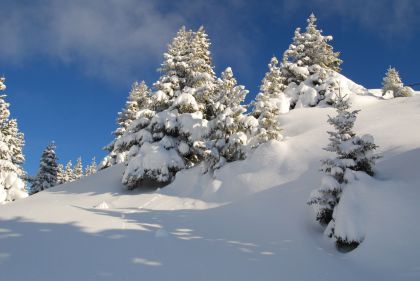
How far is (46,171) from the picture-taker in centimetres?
4141

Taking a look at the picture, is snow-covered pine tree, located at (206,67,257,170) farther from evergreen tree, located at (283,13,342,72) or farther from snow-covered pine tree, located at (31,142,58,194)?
snow-covered pine tree, located at (31,142,58,194)

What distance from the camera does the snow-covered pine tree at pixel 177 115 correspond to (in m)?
21.2

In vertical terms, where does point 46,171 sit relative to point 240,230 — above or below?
above

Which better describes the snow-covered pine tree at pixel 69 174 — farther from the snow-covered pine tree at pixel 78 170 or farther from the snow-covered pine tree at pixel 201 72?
the snow-covered pine tree at pixel 201 72

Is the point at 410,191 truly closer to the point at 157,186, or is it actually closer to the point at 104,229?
the point at 104,229

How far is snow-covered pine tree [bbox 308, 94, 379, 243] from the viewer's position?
12234mm

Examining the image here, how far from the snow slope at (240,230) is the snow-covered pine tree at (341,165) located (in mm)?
546

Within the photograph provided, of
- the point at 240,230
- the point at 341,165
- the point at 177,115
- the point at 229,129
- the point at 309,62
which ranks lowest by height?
the point at 240,230

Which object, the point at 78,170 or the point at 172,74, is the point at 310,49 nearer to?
the point at 172,74

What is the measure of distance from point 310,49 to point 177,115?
61.5 feet

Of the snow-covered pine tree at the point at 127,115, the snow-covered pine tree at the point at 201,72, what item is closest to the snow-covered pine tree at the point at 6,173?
the snow-covered pine tree at the point at 127,115

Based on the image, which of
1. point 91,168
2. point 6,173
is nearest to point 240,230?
point 6,173

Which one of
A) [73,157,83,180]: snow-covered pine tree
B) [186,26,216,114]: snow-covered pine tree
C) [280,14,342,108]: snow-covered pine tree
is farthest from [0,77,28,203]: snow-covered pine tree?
[73,157,83,180]: snow-covered pine tree

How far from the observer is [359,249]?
10.4 meters
